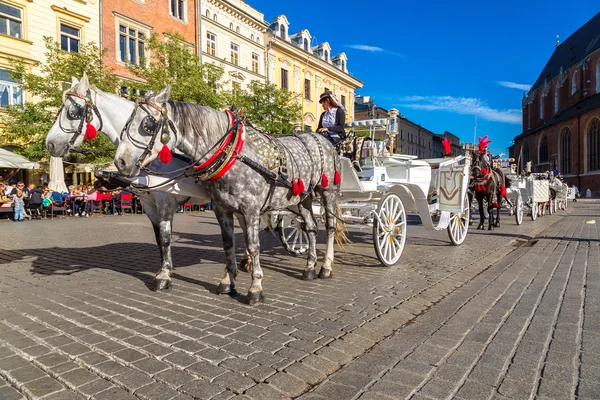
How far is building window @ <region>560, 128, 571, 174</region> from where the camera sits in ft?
169

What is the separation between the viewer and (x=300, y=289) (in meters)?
4.43

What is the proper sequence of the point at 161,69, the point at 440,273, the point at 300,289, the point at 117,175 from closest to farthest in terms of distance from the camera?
the point at 117,175, the point at 300,289, the point at 440,273, the point at 161,69

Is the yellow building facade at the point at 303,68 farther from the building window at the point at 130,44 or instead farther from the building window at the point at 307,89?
the building window at the point at 130,44

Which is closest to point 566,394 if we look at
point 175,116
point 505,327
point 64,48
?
point 505,327

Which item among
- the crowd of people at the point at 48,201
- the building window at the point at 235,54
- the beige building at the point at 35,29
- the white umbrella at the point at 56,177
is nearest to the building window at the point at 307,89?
the building window at the point at 235,54

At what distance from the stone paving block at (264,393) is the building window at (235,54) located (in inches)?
1251

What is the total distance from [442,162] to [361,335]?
17.9 feet

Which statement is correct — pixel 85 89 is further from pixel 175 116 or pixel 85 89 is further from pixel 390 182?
pixel 390 182

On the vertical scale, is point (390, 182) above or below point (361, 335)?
above

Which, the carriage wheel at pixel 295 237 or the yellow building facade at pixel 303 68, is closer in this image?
the carriage wheel at pixel 295 237

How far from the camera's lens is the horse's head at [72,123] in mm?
3521

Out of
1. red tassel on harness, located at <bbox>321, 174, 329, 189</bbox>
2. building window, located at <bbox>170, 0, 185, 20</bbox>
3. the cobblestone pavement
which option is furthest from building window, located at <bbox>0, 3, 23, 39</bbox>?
red tassel on harness, located at <bbox>321, 174, 329, 189</bbox>

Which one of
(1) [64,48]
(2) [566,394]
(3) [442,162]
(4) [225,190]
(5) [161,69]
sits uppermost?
(1) [64,48]

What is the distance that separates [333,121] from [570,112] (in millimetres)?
59109
